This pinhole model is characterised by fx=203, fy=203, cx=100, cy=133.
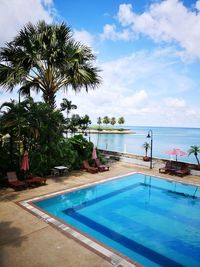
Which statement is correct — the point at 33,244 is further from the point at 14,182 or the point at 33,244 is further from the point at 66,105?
the point at 66,105

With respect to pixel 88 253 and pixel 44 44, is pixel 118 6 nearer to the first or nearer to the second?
pixel 44 44

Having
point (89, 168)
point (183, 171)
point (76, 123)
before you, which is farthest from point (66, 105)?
point (183, 171)

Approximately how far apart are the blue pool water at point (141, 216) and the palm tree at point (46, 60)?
8664 mm

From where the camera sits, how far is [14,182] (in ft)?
36.3

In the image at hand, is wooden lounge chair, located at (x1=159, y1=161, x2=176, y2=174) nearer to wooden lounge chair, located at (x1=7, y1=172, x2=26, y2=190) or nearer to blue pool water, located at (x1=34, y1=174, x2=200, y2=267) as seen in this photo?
blue pool water, located at (x1=34, y1=174, x2=200, y2=267)

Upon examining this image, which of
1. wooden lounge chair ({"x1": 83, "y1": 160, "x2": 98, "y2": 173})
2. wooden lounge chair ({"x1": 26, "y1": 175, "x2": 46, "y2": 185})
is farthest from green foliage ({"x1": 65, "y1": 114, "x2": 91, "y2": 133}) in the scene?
wooden lounge chair ({"x1": 26, "y1": 175, "x2": 46, "y2": 185})

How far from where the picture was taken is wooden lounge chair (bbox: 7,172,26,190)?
A: 427 inches

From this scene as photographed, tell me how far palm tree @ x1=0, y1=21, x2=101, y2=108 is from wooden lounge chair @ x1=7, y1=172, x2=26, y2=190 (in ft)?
22.9

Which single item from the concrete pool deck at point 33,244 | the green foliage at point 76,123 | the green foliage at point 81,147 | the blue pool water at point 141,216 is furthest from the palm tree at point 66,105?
the concrete pool deck at point 33,244

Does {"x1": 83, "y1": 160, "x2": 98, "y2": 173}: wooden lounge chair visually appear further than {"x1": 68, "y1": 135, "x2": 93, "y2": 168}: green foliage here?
No

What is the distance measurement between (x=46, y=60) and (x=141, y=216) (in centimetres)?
1247

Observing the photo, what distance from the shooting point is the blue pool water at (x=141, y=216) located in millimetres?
6545

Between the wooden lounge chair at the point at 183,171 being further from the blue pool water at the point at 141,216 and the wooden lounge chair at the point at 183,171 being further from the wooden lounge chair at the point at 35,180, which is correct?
the wooden lounge chair at the point at 35,180

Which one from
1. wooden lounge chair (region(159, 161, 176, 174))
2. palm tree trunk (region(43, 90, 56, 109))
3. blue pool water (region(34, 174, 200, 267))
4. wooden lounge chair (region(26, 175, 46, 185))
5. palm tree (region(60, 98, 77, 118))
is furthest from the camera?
palm tree (region(60, 98, 77, 118))
